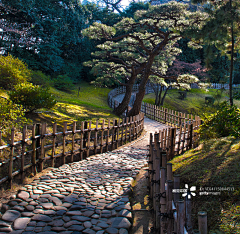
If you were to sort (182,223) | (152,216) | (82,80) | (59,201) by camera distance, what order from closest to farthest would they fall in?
1. (182,223)
2. (152,216)
3. (59,201)
4. (82,80)

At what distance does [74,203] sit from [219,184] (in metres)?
2.63

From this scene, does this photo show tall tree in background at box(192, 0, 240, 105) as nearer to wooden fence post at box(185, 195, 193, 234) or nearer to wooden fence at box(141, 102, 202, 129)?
wooden fence at box(141, 102, 202, 129)

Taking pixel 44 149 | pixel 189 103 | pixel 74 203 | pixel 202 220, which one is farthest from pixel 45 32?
pixel 202 220

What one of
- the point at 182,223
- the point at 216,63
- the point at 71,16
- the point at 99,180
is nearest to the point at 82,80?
the point at 71,16

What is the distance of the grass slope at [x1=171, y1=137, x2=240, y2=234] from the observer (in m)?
3.19

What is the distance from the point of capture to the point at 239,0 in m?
9.43

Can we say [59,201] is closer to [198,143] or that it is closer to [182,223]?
[182,223]

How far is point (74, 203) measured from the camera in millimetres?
4273

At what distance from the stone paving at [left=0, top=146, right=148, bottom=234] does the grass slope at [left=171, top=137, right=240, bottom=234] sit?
124 cm

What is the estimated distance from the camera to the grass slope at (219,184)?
3.19 meters

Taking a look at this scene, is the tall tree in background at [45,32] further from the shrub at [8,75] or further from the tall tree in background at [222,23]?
the tall tree in background at [222,23]

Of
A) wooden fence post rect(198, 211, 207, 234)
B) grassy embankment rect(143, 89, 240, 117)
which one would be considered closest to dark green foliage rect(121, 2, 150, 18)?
grassy embankment rect(143, 89, 240, 117)

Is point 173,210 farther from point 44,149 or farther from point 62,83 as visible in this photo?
point 62,83

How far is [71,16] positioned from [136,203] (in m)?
28.5
